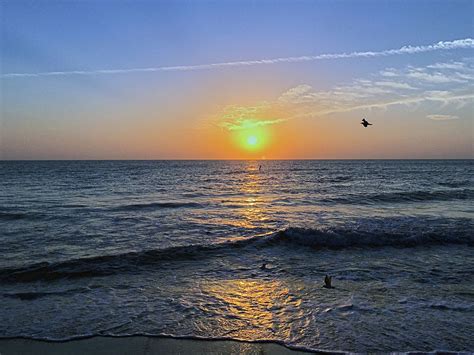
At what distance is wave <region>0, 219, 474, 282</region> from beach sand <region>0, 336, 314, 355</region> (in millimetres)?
3419

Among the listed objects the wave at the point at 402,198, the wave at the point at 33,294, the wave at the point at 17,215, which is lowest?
the wave at the point at 33,294

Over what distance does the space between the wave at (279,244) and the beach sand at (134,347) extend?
342 cm

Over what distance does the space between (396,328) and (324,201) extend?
61.5 ft

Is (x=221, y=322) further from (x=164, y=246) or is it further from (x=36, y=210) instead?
(x=36, y=210)

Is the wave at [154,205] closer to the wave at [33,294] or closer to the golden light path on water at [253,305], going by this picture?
the wave at [33,294]

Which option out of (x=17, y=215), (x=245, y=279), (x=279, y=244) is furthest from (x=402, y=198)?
(x=17, y=215)

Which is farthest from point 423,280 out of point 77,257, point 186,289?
point 77,257

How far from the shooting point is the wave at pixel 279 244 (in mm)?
8625

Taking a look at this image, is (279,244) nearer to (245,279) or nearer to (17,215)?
(245,279)

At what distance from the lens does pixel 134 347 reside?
197 inches

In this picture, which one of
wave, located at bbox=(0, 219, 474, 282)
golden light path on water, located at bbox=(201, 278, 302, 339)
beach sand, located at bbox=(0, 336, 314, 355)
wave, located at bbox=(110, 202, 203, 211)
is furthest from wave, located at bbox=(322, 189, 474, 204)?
beach sand, located at bbox=(0, 336, 314, 355)

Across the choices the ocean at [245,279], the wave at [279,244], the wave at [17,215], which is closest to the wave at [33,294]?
the ocean at [245,279]

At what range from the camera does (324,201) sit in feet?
78.4

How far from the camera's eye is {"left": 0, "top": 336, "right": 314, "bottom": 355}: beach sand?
16.0 feet
